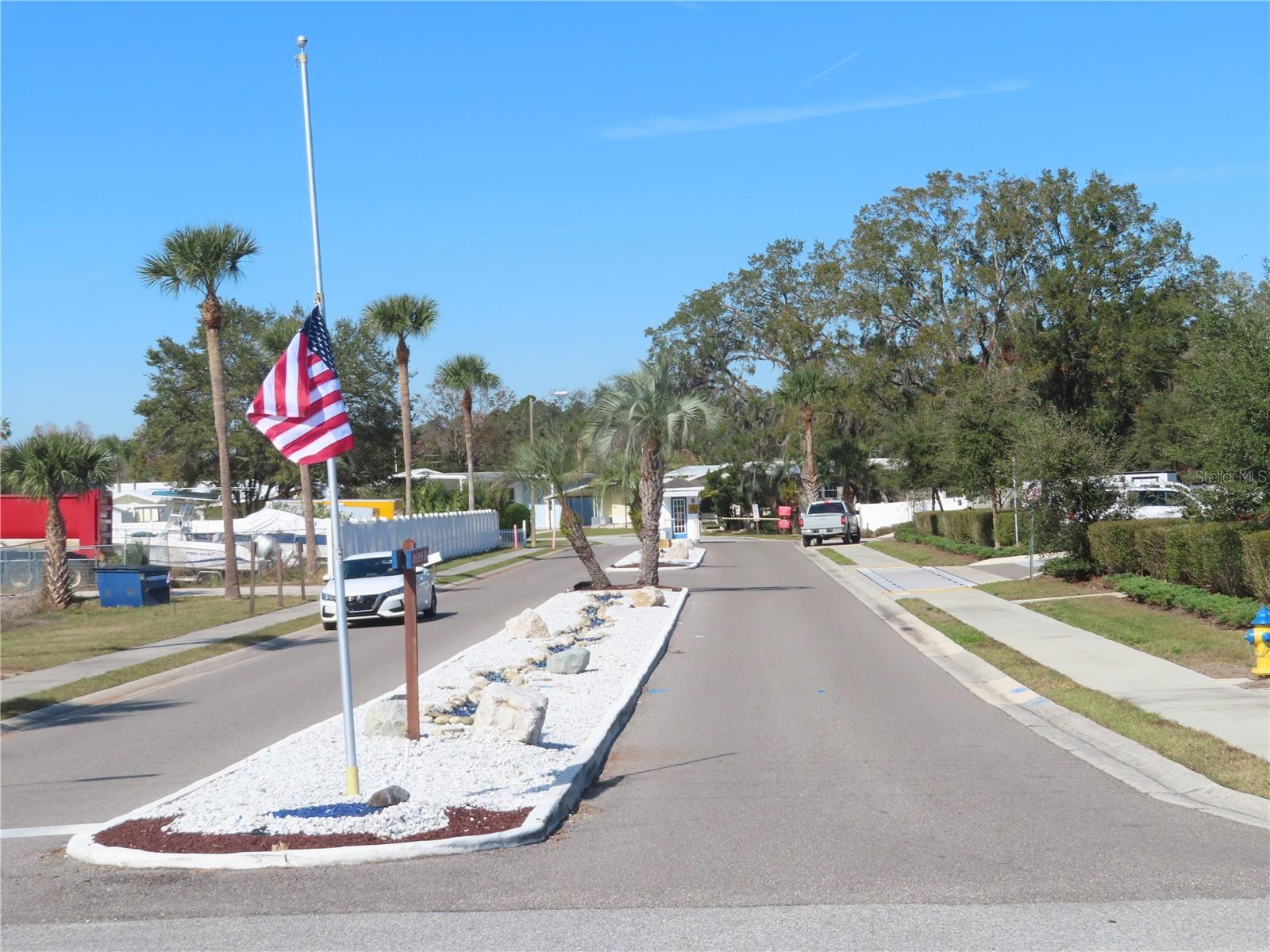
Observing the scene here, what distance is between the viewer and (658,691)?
48.6ft

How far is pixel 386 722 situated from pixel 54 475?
22.5 metres

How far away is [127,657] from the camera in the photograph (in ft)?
66.2

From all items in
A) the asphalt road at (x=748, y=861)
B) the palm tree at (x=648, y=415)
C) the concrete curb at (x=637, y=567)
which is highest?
the palm tree at (x=648, y=415)

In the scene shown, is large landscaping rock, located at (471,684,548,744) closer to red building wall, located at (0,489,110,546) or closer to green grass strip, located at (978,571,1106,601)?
green grass strip, located at (978,571,1106,601)

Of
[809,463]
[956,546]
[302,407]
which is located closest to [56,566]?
[302,407]

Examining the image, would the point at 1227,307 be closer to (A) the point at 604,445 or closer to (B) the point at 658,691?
(A) the point at 604,445

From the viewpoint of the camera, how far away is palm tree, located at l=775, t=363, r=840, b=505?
6244cm

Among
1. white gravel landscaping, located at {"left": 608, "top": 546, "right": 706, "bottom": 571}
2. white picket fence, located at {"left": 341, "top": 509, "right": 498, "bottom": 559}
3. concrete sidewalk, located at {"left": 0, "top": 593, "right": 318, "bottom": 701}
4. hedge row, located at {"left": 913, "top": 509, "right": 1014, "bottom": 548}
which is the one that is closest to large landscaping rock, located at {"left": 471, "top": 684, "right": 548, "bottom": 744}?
concrete sidewalk, located at {"left": 0, "top": 593, "right": 318, "bottom": 701}

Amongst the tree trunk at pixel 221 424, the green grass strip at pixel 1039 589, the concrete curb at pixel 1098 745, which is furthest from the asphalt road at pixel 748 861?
the tree trunk at pixel 221 424

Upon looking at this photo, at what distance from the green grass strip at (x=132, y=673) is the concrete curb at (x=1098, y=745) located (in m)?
11.5

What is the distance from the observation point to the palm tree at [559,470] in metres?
28.6

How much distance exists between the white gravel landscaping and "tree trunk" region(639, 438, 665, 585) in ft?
37.6

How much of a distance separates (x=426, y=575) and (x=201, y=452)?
47542 mm

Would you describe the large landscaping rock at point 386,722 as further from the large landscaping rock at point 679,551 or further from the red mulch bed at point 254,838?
the large landscaping rock at point 679,551
